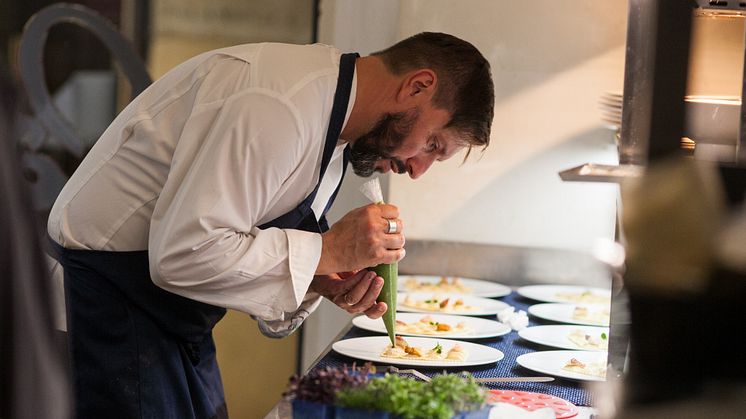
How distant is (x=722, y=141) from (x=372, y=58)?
0.95 metres

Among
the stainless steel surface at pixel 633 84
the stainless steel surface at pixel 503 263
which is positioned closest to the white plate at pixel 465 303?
the stainless steel surface at pixel 503 263

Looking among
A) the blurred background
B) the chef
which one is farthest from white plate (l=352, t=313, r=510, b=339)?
the blurred background

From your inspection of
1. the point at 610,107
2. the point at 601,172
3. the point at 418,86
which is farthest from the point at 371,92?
the point at 610,107

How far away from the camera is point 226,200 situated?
65.6 inches

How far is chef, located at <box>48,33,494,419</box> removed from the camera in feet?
5.56

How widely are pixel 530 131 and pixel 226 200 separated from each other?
2.31 m

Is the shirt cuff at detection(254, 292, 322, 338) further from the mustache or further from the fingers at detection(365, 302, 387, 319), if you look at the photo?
the mustache

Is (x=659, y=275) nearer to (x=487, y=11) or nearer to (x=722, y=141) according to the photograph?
(x=722, y=141)

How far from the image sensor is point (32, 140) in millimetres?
3967

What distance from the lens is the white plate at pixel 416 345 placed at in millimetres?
2141

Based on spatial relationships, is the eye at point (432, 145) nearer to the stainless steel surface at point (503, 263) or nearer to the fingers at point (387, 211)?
the fingers at point (387, 211)

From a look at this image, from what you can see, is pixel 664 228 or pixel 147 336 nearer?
pixel 664 228

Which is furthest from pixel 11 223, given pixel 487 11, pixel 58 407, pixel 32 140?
pixel 32 140

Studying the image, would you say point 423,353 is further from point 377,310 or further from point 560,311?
point 560,311
